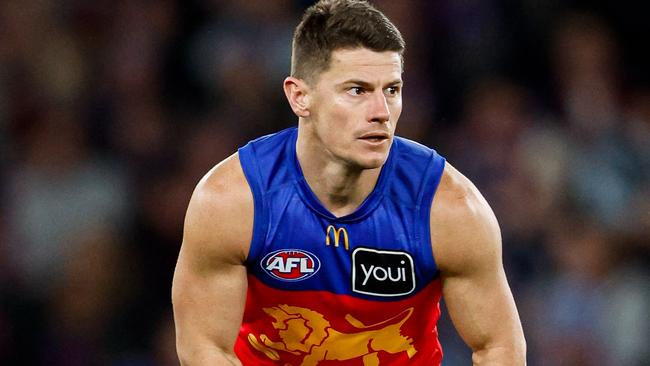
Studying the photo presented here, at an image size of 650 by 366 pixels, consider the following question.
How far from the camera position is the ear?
430cm

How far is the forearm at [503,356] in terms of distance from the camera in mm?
4355

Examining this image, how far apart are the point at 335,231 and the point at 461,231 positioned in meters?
0.45

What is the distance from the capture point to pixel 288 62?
26.5 feet

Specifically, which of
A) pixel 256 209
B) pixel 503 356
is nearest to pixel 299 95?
pixel 256 209

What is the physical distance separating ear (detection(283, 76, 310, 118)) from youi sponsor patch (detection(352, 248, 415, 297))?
1.75 feet

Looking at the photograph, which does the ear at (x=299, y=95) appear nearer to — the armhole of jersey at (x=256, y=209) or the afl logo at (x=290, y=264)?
the armhole of jersey at (x=256, y=209)

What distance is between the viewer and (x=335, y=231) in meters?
4.39

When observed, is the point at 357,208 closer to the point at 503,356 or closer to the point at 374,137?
the point at 374,137

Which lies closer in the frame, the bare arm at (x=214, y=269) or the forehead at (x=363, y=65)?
the forehead at (x=363, y=65)

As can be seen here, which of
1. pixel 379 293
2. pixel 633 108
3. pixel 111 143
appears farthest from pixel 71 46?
pixel 379 293

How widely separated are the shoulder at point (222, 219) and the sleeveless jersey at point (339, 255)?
0.13ft

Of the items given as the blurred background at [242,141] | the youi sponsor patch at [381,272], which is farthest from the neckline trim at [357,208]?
the blurred background at [242,141]

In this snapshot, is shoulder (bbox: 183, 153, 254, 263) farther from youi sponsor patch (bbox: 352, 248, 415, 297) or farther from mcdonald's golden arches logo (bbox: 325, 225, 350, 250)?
youi sponsor patch (bbox: 352, 248, 415, 297)

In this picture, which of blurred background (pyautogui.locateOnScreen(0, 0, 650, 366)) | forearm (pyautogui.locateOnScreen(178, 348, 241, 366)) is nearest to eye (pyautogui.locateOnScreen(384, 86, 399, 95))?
forearm (pyautogui.locateOnScreen(178, 348, 241, 366))
